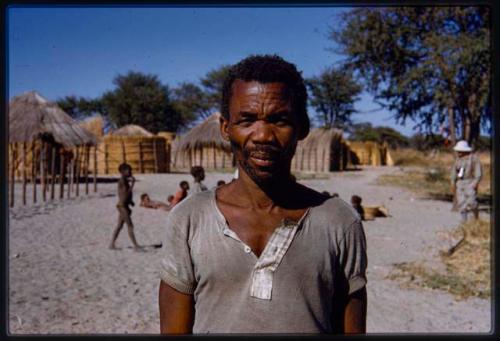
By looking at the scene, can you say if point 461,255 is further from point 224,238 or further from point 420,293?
point 224,238

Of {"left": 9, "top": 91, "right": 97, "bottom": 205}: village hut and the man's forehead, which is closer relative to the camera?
the man's forehead

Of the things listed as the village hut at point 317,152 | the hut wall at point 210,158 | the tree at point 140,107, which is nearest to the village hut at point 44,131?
the hut wall at point 210,158

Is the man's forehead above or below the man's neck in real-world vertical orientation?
above

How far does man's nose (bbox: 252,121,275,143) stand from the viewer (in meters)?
1.47

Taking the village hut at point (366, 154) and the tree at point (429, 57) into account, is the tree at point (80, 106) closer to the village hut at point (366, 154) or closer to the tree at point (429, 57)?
the village hut at point (366, 154)

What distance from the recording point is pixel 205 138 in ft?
89.4

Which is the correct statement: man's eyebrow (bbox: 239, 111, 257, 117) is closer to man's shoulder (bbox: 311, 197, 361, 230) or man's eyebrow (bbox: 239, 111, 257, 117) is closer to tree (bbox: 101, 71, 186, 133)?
man's shoulder (bbox: 311, 197, 361, 230)

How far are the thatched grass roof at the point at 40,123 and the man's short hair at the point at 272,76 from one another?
53.2 ft

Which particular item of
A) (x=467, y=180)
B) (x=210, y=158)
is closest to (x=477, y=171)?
(x=467, y=180)

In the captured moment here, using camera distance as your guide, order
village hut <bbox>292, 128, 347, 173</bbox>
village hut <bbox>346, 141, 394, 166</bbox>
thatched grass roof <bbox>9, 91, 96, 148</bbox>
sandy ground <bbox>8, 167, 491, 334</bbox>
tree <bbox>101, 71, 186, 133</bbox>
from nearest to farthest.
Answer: sandy ground <bbox>8, 167, 491, 334</bbox>, thatched grass roof <bbox>9, 91, 96, 148</bbox>, village hut <bbox>292, 128, 347, 173</bbox>, village hut <bbox>346, 141, 394, 166</bbox>, tree <bbox>101, 71, 186, 133</bbox>

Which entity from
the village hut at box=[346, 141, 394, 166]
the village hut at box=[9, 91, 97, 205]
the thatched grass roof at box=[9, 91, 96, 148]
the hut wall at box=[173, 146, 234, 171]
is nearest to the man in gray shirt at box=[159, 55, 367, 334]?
the village hut at box=[9, 91, 97, 205]

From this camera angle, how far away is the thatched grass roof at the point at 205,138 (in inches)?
1063

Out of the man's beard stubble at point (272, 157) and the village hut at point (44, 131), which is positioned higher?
the village hut at point (44, 131)

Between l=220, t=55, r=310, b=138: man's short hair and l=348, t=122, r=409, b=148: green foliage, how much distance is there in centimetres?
4489
